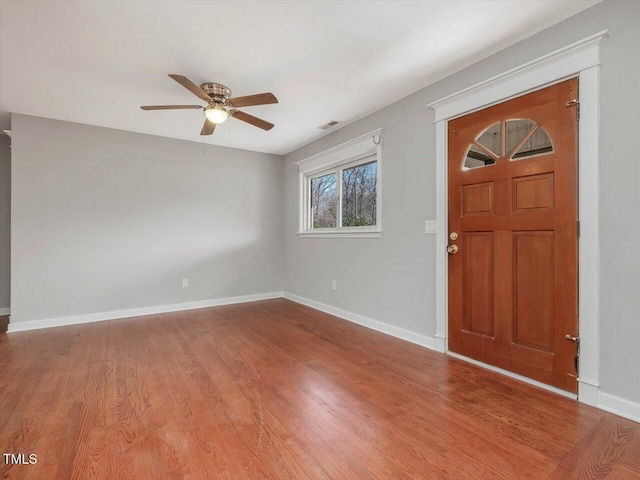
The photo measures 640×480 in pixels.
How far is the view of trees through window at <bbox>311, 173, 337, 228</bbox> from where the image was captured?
434cm

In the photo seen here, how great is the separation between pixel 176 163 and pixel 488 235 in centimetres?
411

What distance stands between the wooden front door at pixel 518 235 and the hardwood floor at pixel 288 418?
26 centimetres

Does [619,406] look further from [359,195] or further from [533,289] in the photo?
[359,195]

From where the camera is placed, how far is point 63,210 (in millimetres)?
3627

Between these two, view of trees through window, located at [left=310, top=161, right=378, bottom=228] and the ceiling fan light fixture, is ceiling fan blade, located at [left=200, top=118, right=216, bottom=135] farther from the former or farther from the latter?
view of trees through window, located at [left=310, top=161, right=378, bottom=228]

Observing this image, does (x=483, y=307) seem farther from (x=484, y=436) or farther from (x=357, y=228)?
(x=357, y=228)

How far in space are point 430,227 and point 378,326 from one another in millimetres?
1278

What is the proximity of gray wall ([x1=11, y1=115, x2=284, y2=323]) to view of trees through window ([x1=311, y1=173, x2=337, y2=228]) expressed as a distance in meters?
0.78

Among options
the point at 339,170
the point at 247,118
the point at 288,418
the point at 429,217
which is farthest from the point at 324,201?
the point at 288,418

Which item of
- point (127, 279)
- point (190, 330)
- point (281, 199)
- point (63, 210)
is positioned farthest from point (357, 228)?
point (63, 210)

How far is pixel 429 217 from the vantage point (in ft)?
9.18

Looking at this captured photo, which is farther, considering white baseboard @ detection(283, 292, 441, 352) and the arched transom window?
white baseboard @ detection(283, 292, 441, 352)

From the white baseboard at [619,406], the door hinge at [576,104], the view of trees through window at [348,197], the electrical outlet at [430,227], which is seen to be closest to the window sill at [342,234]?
the view of trees through window at [348,197]

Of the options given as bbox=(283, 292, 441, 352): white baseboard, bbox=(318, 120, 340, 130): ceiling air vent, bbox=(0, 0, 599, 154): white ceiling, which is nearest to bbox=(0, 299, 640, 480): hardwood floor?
bbox=(283, 292, 441, 352): white baseboard
